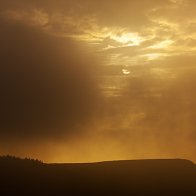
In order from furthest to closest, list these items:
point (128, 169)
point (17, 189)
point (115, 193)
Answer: point (128, 169) < point (115, 193) < point (17, 189)

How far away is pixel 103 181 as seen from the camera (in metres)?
150

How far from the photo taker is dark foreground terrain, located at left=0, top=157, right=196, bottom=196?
468 feet

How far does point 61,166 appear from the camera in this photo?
516 ft

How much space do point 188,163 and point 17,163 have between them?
48.9 m

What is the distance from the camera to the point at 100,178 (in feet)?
497

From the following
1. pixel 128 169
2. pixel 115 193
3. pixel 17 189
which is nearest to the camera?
pixel 17 189

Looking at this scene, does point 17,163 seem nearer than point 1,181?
No

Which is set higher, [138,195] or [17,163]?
[17,163]

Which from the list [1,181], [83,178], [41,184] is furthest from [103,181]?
[1,181]

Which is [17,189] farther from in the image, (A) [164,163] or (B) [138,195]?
(A) [164,163]

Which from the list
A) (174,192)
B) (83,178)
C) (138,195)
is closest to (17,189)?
(83,178)

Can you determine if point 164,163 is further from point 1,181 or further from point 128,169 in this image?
point 1,181

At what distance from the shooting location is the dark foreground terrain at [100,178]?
14262cm

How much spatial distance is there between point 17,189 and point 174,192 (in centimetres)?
4084
